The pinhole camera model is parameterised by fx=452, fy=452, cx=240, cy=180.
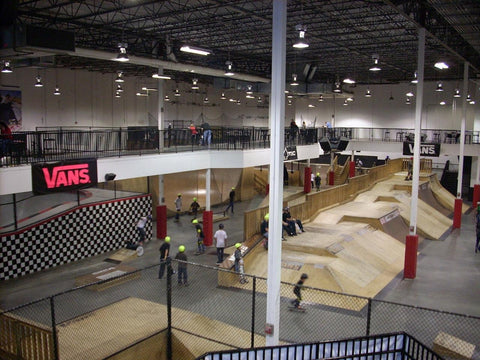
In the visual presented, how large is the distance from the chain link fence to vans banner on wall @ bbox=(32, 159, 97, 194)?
3.32m

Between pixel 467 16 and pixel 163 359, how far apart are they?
15824mm

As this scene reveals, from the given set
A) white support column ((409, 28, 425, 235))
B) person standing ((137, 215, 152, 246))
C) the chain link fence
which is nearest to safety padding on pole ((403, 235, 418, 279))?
white support column ((409, 28, 425, 235))

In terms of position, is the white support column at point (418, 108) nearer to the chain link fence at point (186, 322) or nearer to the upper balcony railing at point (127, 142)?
the chain link fence at point (186, 322)

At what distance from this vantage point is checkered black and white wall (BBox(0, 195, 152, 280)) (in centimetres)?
1681

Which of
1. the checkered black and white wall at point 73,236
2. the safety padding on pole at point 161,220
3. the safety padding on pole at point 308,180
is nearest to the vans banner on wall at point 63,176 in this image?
the checkered black and white wall at point 73,236

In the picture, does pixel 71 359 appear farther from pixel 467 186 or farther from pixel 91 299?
pixel 467 186

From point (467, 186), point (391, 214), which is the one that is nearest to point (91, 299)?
point (391, 214)

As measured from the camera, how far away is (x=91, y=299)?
14.1 meters

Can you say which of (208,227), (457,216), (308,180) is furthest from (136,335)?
(308,180)

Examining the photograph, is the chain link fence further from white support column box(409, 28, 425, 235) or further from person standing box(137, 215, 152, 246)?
person standing box(137, 215, 152, 246)

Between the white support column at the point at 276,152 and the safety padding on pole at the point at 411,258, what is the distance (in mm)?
9407

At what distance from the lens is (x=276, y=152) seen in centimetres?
872

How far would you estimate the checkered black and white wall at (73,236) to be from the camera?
55.2 ft

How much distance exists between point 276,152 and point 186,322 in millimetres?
5221
